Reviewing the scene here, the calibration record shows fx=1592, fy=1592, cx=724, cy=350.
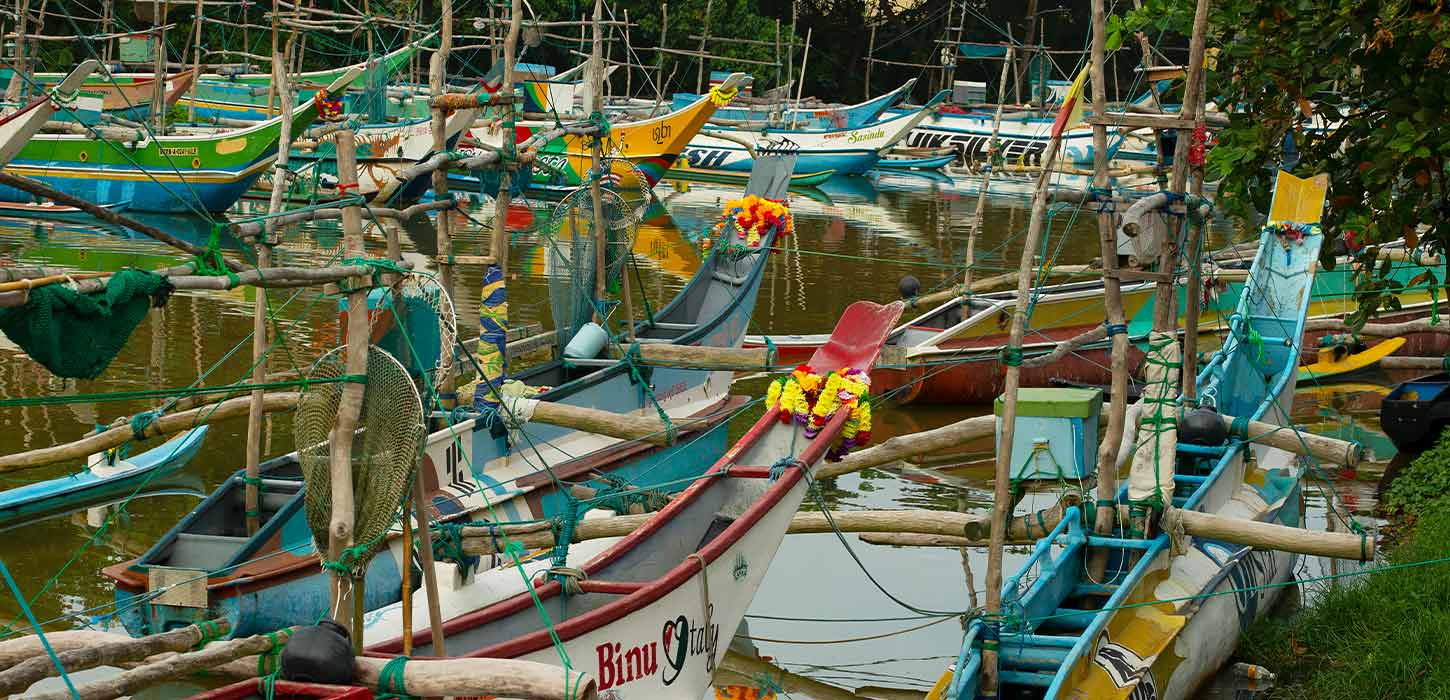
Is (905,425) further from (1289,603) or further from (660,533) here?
(660,533)

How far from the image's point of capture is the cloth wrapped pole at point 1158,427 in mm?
8289

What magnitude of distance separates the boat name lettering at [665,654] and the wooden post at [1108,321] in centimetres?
207

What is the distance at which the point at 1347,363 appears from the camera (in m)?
15.3

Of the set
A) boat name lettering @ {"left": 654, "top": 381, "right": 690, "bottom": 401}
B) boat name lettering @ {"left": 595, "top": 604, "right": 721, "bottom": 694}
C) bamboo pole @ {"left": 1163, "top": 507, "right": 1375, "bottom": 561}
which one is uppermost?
bamboo pole @ {"left": 1163, "top": 507, "right": 1375, "bottom": 561}

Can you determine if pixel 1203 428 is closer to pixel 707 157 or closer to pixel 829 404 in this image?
pixel 829 404

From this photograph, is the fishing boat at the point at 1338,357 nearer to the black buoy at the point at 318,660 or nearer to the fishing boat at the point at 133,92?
the black buoy at the point at 318,660

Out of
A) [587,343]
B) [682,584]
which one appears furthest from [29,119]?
[682,584]

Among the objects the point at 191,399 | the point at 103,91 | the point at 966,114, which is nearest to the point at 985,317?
the point at 191,399

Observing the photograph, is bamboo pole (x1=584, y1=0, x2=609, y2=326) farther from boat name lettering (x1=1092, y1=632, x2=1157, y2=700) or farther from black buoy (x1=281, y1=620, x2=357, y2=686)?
black buoy (x1=281, y1=620, x2=357, y2=686)

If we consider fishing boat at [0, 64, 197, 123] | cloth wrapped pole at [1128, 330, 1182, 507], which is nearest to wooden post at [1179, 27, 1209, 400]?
cloth wrapped pole at [1128, 330, 1182, 507]

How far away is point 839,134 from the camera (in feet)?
125

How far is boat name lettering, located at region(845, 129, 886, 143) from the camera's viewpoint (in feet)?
124

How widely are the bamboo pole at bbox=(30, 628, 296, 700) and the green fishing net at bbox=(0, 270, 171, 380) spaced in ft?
3.25

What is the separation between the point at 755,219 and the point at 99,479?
6106mm
